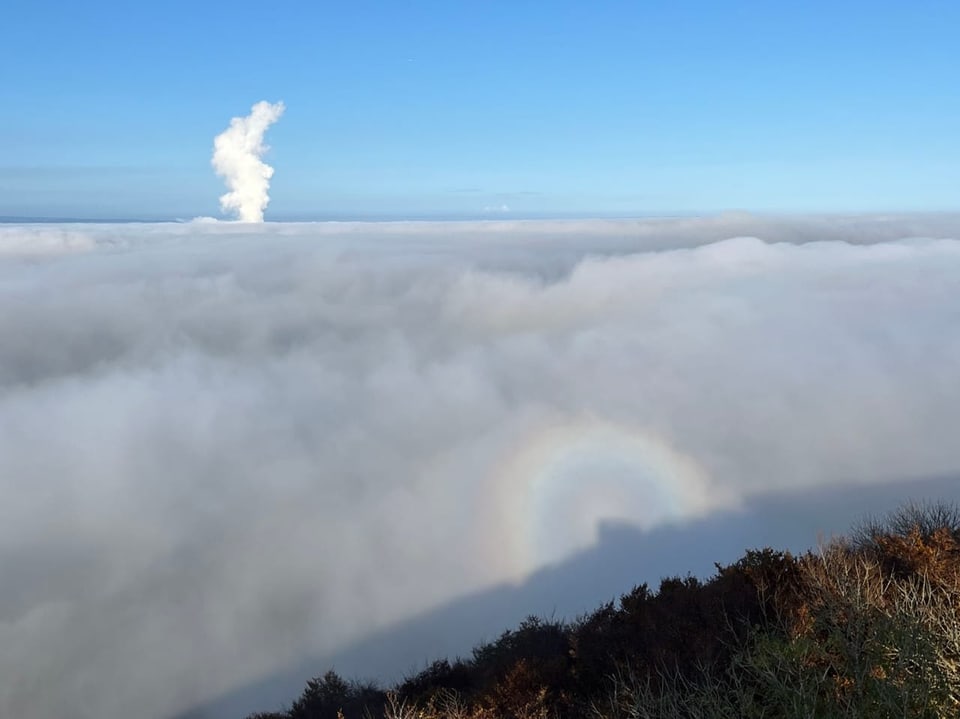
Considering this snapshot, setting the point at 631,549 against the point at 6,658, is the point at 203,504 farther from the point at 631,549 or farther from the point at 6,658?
the point at 631,549

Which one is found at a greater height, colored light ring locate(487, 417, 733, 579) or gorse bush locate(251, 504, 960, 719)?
gorse bush locate(251, 504, 960, 719)

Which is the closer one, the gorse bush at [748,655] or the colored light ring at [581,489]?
the gorse bush at [748,655]

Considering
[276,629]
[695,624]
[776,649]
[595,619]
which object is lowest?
[276,629]

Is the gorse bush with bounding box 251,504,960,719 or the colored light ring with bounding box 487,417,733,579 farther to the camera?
the colored light ring with bounding box 487,417,733,579

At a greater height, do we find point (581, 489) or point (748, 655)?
Result: point (748, 655)

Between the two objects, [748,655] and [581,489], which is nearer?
[748,655]

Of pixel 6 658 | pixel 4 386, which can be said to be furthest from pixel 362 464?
pixel 4 386

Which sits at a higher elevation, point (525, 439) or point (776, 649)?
point (776, 649)

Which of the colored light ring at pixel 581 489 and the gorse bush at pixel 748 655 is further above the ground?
the gorse bush at pixel 748 655
